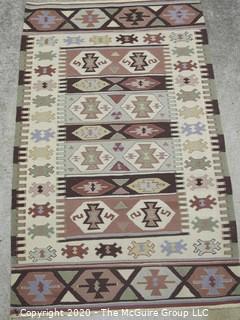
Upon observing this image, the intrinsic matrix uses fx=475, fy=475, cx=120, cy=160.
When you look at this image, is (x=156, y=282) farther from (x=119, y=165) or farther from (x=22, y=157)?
(x=22, y=157)

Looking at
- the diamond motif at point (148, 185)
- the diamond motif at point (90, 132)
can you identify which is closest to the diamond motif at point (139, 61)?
the diamond motif at point (90, 132)

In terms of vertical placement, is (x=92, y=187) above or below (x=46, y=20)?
below

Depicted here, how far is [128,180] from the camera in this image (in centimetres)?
135

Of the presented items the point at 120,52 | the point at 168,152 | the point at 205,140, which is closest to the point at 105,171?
the point at 168,152

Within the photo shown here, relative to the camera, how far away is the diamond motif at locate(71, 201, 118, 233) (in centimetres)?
129

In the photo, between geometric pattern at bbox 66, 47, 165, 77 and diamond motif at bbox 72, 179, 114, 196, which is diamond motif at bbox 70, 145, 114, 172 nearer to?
diamond motif at bbox 72, 179, 114, 196

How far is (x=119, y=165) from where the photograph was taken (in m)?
1.37

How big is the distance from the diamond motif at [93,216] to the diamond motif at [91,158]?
108 millimetres

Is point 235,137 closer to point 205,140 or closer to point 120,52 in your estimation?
point 205,140

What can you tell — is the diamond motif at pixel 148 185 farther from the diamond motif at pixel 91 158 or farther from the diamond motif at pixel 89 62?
the diamond motif at pixel 89 62

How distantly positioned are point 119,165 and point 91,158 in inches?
3.3

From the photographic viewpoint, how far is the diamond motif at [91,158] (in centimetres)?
137

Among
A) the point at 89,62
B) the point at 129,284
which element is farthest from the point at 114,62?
the point at 129,284

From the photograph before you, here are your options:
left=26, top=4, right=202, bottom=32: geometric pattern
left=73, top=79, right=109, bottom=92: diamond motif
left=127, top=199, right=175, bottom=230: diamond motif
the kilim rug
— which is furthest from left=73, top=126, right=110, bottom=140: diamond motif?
left=26, top=4, right=202, bottom=32: geometric pattern
